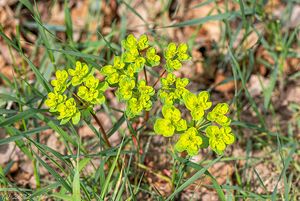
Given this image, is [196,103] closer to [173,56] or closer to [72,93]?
[173,56]

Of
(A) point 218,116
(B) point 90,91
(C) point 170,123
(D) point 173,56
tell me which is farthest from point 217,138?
(B) point 90,91

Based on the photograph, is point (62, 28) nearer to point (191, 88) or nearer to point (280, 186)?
point (191, 88)

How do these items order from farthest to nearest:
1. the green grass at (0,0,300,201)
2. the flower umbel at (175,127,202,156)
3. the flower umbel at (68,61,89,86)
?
1. the green grass at (0,0,300,201)
2. the flower umbel at (68,61,89,86)
3. the flower umbel at (175,127,202,156)

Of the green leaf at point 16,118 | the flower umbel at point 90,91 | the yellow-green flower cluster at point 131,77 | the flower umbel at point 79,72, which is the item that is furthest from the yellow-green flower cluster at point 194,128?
the green leaf at point 16,118

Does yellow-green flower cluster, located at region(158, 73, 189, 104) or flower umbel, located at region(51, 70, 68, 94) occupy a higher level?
flower umbel, located at region(51, 70, 68, 94)

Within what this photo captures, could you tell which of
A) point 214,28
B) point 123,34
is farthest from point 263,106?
point 123,34

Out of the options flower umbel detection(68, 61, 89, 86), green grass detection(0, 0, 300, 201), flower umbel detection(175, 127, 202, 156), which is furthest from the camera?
green grass detection(0, 0, 300, 201)

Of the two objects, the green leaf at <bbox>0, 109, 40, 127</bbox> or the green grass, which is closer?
the green leaf at <bbox>0, 109, 40, 127</bbox>

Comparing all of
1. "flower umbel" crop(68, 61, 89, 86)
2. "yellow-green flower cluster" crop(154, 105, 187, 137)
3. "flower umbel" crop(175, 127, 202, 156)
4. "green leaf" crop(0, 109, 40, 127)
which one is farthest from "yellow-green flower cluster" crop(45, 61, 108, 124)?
"flower umbel" crop(175, 127, 202, 156)

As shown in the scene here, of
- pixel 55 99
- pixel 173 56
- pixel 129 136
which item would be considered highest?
pixel 173 56

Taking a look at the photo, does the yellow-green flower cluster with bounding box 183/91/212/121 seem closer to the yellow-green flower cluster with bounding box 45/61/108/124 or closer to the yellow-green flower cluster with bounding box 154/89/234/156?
the yellow-green flower cluster with bounding box 154/89/234/156
